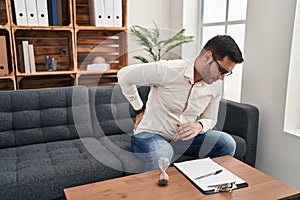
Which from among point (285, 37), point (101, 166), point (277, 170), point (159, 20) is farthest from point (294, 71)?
point (159, 20)

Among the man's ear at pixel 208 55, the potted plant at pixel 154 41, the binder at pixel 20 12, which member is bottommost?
the man's ear at pixel 208 55

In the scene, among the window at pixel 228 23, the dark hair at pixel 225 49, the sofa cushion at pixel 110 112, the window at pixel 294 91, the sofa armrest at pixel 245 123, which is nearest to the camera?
the dark hair at pixel 225 49

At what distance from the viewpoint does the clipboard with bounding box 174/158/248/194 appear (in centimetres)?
111

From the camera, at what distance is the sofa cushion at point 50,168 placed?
1357mm

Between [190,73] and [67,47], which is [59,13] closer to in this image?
[67,47]

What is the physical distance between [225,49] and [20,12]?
181cm

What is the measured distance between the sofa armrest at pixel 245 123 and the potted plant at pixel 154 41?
894mm

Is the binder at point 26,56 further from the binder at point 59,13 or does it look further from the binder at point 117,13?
the binder at point 117,13

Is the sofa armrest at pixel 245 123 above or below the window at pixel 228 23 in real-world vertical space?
below

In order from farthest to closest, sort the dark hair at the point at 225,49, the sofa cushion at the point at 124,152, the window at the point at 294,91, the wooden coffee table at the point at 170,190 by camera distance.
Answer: the window at the point at 294,91, the sofa cushion at the point at 124,152, the dark hair at the point at 225,49, the wooden coffee table at the point at 170,190

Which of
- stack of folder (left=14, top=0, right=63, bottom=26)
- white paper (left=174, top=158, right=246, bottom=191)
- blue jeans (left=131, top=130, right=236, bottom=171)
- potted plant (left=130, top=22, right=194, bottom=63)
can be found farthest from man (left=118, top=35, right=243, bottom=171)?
stack of folder (left=14, top=0, right=63, bottom=26)

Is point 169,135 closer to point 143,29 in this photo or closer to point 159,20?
point 143,29

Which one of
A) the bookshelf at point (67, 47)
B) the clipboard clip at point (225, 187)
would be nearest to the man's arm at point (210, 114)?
the clipboard clip at point (225, 187)

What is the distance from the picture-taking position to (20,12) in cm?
225
